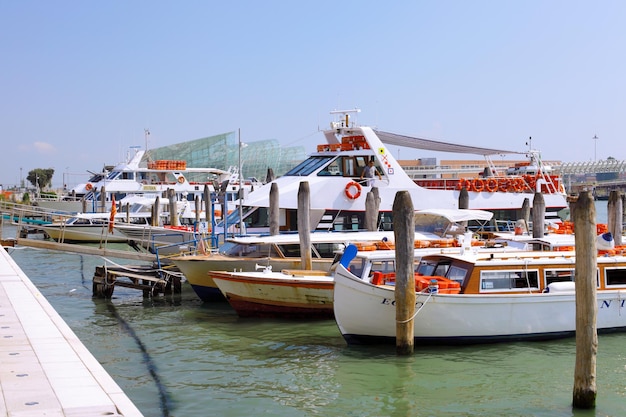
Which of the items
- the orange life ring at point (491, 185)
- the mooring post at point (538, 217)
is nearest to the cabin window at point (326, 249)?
the mooring post at point (538, 217)

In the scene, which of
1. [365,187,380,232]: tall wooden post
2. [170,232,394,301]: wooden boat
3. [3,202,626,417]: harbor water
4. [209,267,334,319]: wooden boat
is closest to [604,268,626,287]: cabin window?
[3,202,626,417]: harbor water

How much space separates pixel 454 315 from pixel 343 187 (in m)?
15.8

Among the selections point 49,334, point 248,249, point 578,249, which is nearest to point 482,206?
point 248,249

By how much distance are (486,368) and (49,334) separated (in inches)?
323

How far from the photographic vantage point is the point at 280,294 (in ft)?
65.6

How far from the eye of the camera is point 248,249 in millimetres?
23250

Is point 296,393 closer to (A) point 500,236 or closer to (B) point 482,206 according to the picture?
(A) point 500,236

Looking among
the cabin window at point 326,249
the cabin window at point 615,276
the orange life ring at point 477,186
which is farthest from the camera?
the orange life ring at point 477,186

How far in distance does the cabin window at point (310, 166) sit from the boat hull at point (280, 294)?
39.3ft

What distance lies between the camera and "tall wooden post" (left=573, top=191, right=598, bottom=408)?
37.9ft

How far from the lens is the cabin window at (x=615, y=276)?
17219mm

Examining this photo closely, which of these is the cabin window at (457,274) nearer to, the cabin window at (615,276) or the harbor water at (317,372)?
the harbor water at (317,372)

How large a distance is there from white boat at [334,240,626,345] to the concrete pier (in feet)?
20.7

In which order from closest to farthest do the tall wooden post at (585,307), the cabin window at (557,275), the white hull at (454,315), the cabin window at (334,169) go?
the tall wooden post at (585,307) < the white hull at (454,315) < the cabin window at (557,275) < the cabin window at (334,169)
